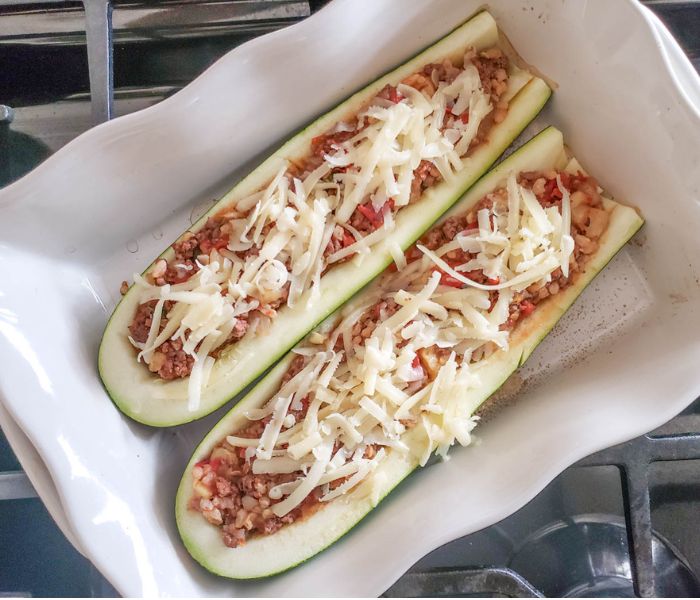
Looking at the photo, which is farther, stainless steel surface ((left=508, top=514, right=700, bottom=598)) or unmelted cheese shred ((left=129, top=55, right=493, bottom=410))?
stainless steel surface ((left=508, top=514, right=700, bottom=598))

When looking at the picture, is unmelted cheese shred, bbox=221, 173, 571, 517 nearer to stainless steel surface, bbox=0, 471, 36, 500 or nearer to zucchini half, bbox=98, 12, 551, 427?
zucchini half, bbox=98, 12, 551, 427

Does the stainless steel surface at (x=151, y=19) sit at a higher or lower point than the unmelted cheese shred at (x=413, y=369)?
higher

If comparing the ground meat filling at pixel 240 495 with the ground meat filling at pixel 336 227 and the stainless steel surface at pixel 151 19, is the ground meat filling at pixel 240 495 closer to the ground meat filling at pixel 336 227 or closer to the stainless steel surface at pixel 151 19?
the ground meat filling at pixel 336 227

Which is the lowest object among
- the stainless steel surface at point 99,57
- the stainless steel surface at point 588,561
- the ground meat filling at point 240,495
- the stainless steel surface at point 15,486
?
the stainless steel surface at point 588,561

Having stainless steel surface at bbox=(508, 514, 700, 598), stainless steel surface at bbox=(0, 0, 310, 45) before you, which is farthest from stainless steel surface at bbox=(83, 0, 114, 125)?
stainless steel surface at bbox=(508, 514, 700, 598)

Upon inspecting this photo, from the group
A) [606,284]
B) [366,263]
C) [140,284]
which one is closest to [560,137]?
[606,284]

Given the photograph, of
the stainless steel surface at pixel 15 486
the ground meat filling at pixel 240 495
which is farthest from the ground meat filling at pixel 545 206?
the stainless steel surface at pixel 15 486

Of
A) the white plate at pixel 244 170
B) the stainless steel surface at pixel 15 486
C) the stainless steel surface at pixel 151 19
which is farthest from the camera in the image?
the stainless steel surface at pixel 151 19

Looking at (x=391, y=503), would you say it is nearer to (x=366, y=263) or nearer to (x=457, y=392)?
(x=457, y=392)
